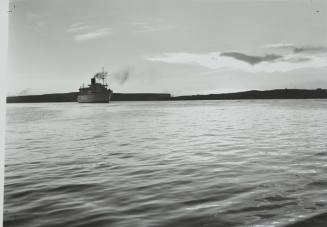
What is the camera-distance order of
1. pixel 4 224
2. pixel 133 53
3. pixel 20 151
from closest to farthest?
1. pixel 4 224
2. pixel 133 53
3. pixel 20 151

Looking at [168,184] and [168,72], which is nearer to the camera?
[168,184]

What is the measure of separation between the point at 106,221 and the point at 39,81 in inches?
91.0

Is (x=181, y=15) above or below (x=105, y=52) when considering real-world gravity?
above

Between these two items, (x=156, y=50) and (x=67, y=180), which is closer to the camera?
(x=67, y=180)

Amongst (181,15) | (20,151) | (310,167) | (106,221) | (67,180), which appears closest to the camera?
(106,221)

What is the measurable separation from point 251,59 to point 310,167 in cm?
141

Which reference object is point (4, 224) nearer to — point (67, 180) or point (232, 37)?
point (67, 180)

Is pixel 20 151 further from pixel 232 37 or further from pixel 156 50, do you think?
pixel 232 37

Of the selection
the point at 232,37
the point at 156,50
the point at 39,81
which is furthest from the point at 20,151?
the point at 232,37

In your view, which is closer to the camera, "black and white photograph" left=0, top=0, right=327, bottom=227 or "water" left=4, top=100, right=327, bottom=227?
"water" left=4, top=100, right=327, bottom=227

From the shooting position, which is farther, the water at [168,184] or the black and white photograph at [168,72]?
the black and white photograph at [168,72]

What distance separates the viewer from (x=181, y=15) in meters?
3.86

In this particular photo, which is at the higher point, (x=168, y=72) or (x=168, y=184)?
(x=168, y=72)

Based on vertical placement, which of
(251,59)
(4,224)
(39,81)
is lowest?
(4,224)
